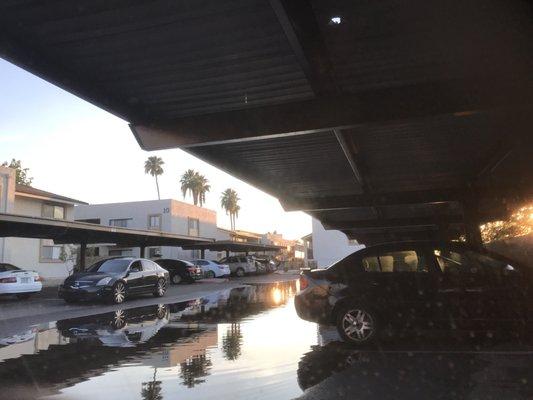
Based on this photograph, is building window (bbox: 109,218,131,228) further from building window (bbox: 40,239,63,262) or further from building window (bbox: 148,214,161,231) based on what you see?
building window (bbox: 40,239,63,262)

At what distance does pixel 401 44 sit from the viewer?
6.92 metres

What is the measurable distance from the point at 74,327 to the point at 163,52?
22.9 feet

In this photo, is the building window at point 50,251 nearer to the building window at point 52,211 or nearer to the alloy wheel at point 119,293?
the building window at point 52,211

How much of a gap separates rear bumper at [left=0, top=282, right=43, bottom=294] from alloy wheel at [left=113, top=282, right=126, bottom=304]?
388cm

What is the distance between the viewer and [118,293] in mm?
17266

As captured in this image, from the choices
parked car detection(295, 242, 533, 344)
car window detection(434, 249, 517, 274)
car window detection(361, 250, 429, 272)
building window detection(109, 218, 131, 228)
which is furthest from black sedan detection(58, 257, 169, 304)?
building window detection(109, 218, 131, 228)

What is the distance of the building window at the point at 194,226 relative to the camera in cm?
5156

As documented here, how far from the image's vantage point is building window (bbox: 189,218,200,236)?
169ft

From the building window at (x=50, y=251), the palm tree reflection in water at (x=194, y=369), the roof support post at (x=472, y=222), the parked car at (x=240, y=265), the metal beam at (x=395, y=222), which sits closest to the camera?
the palm tree reflection in water at (x=194, y=369)

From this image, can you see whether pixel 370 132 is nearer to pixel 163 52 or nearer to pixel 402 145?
pixel 402 145

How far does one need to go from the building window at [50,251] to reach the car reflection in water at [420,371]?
2670 centimetres

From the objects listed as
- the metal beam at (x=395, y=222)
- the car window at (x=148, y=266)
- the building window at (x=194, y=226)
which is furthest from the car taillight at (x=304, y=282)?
the building window at (x=194, y=226)

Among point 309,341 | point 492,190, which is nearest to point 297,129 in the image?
point 309,341

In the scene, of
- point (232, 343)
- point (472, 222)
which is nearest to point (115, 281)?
point (232, 343)
